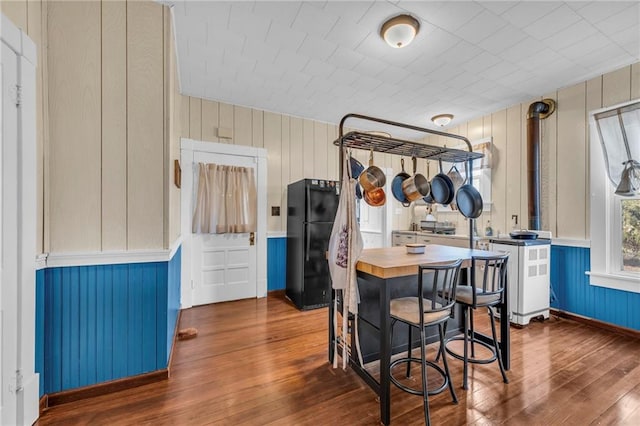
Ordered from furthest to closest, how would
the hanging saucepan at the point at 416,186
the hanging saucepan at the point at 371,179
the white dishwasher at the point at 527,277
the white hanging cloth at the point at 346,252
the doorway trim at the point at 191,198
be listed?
the doorway trim at the point at 191,198 < the white dishwasher at the point at 527,277 < the hanging saucepan at the point at 416,186 < the hanging saucepan at the point at 371,179 < the white hanging cloth at the point at 346,252

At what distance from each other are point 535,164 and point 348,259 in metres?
2.96

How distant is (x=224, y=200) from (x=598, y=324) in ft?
14.6

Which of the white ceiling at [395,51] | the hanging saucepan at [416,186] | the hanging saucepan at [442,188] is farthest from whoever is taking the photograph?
the hanging saucepan at [442,188]

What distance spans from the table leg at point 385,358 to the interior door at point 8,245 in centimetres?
197

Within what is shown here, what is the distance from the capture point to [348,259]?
1.84 m

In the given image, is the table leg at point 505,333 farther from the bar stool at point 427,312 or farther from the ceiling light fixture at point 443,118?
the ceiling light fixture at point 443,118

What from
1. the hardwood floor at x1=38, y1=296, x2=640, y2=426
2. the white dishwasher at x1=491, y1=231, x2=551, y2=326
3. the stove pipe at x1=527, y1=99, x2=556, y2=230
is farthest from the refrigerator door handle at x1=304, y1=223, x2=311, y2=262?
the stove pipe at x1=527, y1=99, x2=556, y2=230

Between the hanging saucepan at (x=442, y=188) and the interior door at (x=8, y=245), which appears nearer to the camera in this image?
the interior door at (x=8, y=245)

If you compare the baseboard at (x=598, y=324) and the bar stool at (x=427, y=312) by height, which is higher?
the bar stool at (x=427, y=312)

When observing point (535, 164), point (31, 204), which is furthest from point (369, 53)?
point (31, 204)

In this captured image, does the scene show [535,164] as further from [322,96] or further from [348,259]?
[348,259]

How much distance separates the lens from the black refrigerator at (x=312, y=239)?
3520 millimetres

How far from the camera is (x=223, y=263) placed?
3.75 m

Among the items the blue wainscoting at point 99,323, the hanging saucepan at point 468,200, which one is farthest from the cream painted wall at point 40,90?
the hanging saucepan at point 468,200
